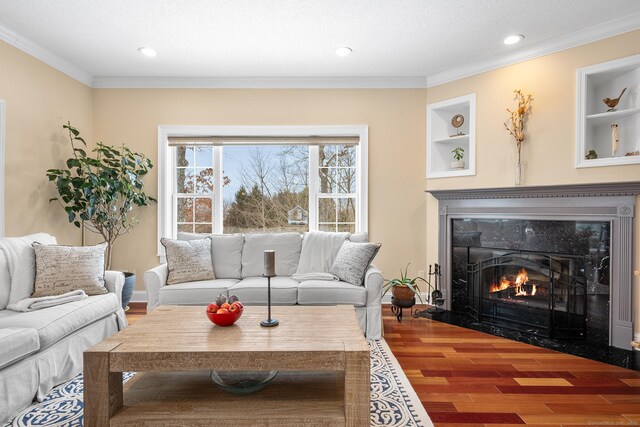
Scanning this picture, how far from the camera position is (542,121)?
3.50 metres

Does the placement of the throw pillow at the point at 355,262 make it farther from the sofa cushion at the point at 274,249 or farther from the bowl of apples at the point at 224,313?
the bowl of apples at the point at 224,313

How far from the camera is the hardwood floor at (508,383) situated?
2.06 meters

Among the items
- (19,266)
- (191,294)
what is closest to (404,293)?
(191,294)

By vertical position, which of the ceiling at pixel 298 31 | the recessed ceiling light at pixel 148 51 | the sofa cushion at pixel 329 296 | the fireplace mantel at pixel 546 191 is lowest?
the sofa cushion at pixel 329 296

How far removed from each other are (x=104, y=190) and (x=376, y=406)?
3.37 m

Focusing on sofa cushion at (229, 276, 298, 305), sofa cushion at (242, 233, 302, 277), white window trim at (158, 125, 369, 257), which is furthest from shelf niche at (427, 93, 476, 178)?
sofa cushion at (229, 276, 298, 305)

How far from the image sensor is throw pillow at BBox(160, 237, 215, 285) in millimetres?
3463

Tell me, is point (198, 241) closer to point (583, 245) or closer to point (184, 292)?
point (184, 292)

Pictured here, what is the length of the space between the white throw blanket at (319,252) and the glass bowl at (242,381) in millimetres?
1617

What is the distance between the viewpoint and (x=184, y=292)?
3242mm

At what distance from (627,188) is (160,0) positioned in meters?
3.87

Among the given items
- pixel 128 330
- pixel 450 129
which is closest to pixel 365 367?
pixel 128 330

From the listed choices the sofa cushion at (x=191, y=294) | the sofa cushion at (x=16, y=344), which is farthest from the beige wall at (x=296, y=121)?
the sofa cushion at (x=16, y=344)

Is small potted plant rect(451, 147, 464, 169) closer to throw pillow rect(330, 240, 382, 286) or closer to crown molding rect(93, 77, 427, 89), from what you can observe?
crown molding rect(93, 77, 427, 89)
